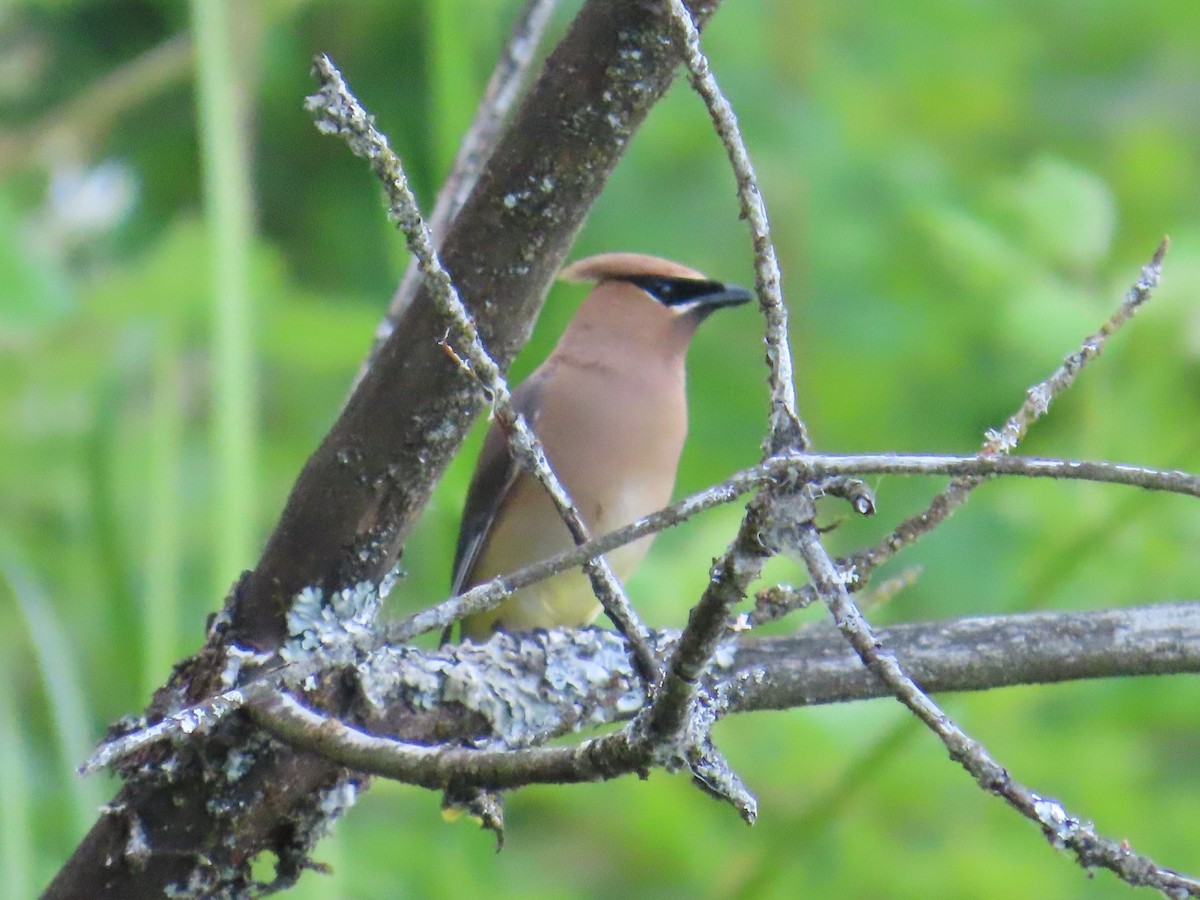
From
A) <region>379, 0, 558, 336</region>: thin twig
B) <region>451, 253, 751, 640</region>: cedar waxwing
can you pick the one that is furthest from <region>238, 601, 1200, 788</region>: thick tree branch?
<region>451, 253, 751, 640</region>: cedar waxwing

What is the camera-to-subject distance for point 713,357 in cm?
419

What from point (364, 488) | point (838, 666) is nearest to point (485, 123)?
point (364, 488)

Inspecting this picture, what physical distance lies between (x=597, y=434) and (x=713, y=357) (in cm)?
145

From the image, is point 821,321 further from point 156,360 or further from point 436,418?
point 436,418

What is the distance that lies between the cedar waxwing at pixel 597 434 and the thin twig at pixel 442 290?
1.44 metres

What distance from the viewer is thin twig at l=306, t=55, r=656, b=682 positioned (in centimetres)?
106

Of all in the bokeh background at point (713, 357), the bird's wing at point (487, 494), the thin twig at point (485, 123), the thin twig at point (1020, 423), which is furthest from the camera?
the bird's wing at point (487, 494)

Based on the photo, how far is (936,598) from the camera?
3.72 metres

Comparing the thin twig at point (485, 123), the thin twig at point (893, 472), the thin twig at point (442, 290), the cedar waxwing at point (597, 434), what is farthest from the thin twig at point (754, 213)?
the cedar waxwing at point (597, 434)

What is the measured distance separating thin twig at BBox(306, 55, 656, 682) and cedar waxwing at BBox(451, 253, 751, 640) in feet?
4.71

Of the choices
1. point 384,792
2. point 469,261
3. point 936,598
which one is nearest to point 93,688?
point 384,792

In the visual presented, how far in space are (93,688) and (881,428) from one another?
6.65ft

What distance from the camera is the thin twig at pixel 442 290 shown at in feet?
3.48

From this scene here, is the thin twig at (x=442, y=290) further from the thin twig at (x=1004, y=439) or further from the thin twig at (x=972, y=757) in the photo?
the thin twig at (x=972, y=757)
